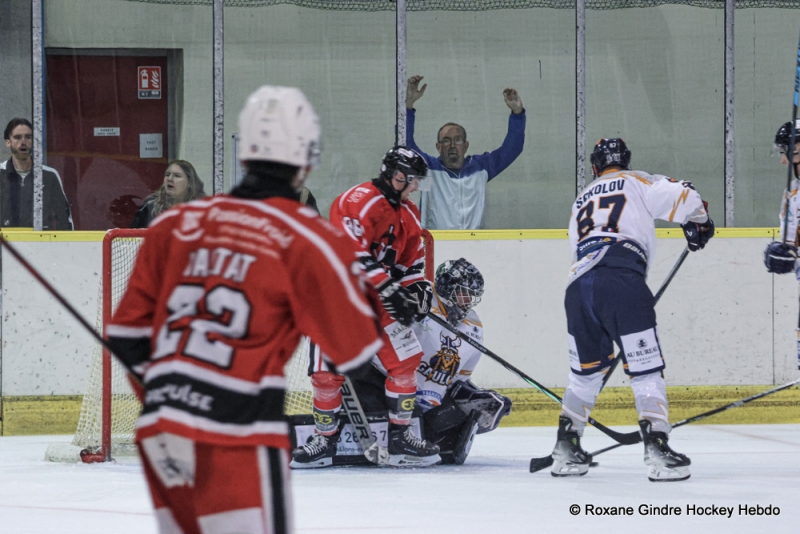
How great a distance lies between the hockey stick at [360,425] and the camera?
4895mm

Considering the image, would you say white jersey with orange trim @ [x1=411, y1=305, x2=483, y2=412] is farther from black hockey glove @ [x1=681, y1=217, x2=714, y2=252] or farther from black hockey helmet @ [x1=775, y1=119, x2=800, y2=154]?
black hockey helmet @ [x1=775, y1=119, x2=800, y2=154]

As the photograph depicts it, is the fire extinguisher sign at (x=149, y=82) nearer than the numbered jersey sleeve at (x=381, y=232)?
No

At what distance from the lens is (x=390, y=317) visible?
473 centimetres

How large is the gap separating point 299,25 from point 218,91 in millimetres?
692

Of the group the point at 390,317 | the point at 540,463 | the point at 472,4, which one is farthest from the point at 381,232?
the point at 472,4

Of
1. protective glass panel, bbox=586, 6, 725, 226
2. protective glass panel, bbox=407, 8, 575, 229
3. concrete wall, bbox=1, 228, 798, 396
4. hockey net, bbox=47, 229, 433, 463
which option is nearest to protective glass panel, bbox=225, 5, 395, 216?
protective glass panel, bbox=407, 8, 575, 229

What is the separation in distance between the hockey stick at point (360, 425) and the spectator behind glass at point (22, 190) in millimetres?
2176

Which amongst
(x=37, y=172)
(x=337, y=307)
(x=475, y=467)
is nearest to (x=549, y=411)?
(x=475, y=467)

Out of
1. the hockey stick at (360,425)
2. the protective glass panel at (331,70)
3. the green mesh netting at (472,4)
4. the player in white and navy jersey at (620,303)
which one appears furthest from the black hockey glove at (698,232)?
the green mesh netting at (472,4)

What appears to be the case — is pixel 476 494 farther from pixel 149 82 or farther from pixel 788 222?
pixel 149 82

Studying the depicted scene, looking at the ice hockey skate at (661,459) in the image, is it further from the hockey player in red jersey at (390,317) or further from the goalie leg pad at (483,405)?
the hockey player in red jersey at (390,317)

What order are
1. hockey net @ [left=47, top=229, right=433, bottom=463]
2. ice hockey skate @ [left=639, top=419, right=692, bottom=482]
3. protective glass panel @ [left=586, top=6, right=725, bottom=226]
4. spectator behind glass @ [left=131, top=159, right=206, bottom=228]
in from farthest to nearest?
protective glass panel @ [left=586, top=6, right=725, bottom=226] < spectator behind glass @ [left=131, top=159, right=206, bottom=228] < hockey net @ [left=47, top=229, right=433, bottom=463] < ice hockey skate @ [left=639, top=419, right=692, bottom=482]

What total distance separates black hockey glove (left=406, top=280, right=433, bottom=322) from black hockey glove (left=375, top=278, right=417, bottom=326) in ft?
0.38

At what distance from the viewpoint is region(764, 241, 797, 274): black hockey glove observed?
488 cm
